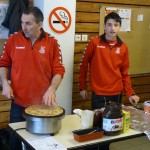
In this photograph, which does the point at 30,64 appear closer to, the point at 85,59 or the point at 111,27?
the point at 85,59

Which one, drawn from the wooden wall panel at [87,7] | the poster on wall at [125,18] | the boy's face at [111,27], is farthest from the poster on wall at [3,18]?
the poster on wall at [125,18]

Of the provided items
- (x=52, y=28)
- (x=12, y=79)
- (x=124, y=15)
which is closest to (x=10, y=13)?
(x=52, y=28)

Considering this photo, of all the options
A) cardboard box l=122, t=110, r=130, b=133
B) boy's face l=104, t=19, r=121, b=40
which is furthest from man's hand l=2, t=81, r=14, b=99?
boy's face l=104, t=19, r=121, b=40

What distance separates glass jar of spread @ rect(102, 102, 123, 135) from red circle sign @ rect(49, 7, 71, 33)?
5.21 ft

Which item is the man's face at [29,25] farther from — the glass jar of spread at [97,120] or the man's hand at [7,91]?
the glass jar of spread at [97,120]

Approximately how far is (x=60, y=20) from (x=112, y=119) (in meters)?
1.70

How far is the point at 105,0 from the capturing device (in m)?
3.82

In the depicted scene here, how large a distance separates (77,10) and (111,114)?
1967 mm

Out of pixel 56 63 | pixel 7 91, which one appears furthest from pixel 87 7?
pixel 7 91

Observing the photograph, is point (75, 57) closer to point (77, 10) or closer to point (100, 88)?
point (77, 10)

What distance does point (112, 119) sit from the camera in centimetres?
195

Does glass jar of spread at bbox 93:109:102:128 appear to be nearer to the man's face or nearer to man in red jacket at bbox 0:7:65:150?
man in red jacket at bbox 0:7:65:150

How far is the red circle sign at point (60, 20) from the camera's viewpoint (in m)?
3.28

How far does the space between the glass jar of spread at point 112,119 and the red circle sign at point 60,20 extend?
1588mm
